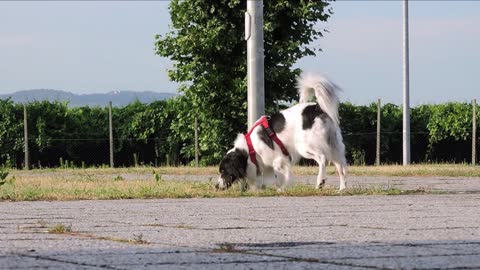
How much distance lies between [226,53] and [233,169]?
39.7 feet

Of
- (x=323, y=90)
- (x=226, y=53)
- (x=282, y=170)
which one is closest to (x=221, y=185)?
(x=282, y=170)

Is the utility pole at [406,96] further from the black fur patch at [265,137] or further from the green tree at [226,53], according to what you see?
the black fur patch at [265,137]

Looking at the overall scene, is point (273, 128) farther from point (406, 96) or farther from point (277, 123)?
point (406, 96)

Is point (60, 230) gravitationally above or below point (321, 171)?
below

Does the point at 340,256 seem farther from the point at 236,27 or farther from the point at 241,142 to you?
the point at 236,27

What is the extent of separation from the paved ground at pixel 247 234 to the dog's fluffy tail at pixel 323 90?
1.91m

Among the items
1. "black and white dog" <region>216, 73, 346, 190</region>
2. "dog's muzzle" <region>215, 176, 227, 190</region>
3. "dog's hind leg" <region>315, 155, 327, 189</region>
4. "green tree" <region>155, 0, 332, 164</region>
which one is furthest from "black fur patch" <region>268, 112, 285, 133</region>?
"green tree" <region>155, 0, 332, 164</region>

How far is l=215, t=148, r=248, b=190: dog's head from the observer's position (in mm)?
16578

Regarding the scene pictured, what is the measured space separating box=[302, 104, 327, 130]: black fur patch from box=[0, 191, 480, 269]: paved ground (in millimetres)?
1835

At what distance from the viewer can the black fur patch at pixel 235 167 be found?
54.4ft

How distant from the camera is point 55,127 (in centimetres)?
3148

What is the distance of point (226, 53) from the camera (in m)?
28.4

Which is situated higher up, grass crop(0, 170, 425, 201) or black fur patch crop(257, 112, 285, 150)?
black fur patch crop(257, 112, 285, 150)

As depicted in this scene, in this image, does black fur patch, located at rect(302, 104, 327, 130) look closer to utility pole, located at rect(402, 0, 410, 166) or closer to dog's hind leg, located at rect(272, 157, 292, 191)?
dog's hind leg, located at rect(272, 157, 292, 191)
